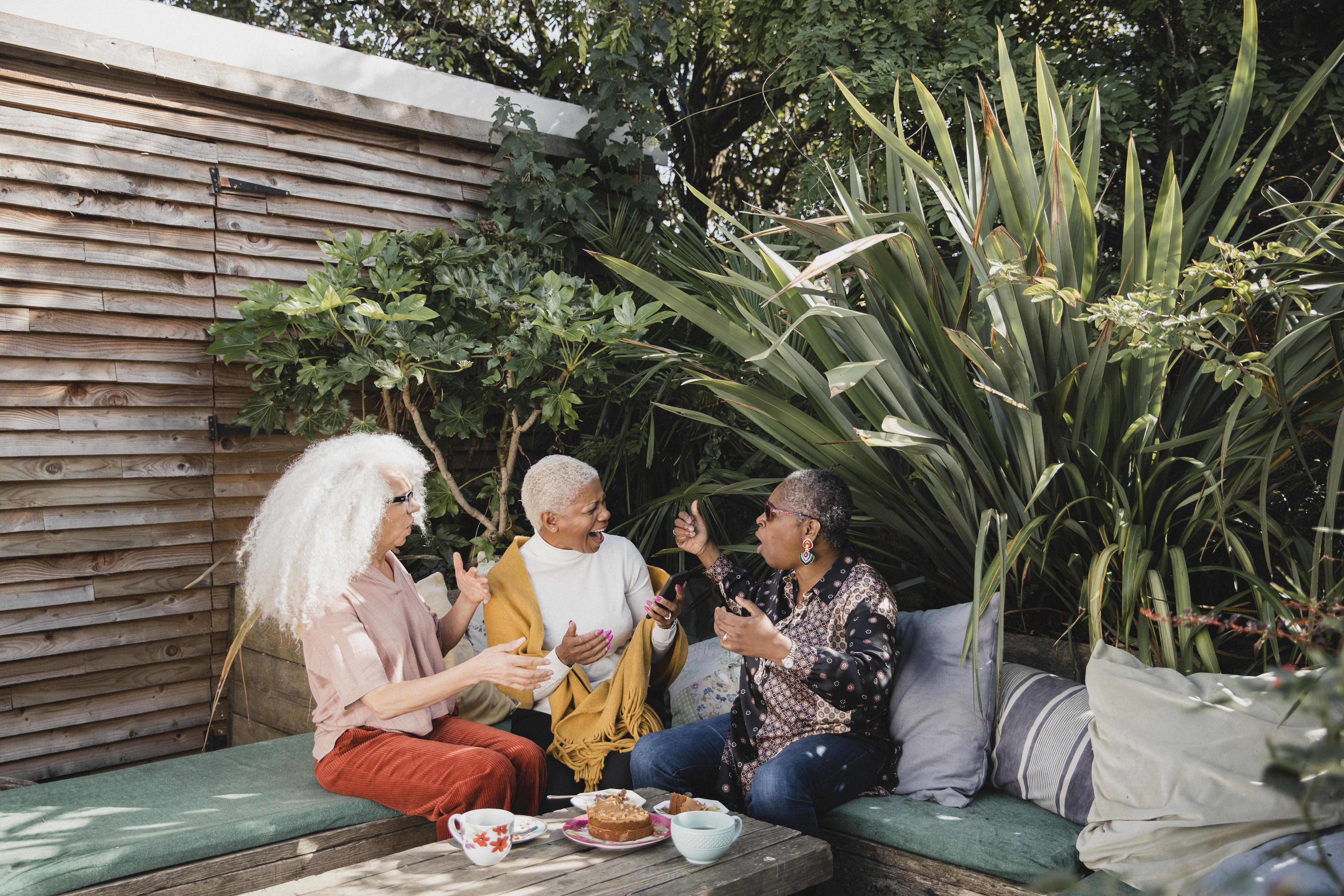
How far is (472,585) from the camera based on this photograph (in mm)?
2494

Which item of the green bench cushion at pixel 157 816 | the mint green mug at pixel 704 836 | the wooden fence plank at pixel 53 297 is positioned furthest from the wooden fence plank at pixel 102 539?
the mint green mug at pixel 704 836

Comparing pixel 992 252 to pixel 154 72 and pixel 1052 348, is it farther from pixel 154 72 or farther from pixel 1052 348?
pixel 154 72

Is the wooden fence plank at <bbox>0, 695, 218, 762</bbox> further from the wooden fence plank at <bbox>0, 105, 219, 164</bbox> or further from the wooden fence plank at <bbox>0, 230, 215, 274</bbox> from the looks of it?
the wooden fence plank at <bbox>0, 105, 219, 164</bbox>

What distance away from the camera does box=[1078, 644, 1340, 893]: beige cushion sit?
1629mm

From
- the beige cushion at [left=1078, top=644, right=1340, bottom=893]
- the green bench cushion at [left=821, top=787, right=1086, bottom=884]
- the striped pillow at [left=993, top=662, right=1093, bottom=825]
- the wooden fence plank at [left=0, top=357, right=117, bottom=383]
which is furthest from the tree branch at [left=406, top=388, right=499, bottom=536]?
the beige cushion at [left=1078, top=644, right=1340, bottom=893]

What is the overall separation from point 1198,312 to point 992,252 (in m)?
0.44

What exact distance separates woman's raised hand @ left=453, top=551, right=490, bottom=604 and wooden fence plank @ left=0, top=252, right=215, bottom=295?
1740 millimetres

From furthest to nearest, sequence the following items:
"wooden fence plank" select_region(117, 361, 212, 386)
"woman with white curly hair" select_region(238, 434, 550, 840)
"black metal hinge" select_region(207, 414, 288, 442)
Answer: "black metal hinge" select_region(207, 414, 288, 442)
"wooden fence plank" select_region(117, 361, 212, 386)
"woman with white curly hair" select_region(238, 434, 550, 840)

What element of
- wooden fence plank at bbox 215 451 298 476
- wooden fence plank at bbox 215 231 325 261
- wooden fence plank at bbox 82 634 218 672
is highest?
wooden fence plank at bbox 215 231 325 261

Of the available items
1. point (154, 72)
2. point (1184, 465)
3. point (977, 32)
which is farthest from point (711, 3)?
point (1184, 465)

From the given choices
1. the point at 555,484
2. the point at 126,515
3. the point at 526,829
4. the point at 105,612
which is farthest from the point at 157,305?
the point at 526,829

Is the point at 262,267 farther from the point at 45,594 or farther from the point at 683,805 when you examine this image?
the point at 683,805

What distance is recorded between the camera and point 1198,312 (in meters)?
1.94

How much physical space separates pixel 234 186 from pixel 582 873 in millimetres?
2944
